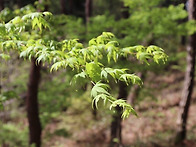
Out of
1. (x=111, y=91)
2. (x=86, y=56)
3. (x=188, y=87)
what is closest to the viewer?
(x=86, y=56)

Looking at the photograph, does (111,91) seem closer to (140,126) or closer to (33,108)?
(33,108)

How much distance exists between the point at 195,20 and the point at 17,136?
825 centimetres

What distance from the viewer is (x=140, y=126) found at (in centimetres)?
1176

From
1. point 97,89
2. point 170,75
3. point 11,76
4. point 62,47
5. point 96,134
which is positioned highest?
point 62,47

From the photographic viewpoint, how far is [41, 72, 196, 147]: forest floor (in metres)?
10.2

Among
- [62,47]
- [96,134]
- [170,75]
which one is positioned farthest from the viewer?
[170,75]

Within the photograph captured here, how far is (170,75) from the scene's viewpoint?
16.9 meters

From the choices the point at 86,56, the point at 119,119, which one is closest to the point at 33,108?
the point at 119,119

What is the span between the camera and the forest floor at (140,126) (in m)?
10.2

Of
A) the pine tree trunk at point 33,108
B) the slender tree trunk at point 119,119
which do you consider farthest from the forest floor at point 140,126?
the pine tree trunk at point 33,108

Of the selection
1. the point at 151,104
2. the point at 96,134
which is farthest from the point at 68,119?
the point at 151,104

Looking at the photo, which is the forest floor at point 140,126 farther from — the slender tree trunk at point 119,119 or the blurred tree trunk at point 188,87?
the slender tree trunk at point 119,119

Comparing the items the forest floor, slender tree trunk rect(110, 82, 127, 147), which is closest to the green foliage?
slender tree trunk rect(110, 82, 127, 147)

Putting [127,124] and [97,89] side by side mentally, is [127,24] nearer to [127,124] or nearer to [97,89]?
[97,89]
